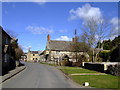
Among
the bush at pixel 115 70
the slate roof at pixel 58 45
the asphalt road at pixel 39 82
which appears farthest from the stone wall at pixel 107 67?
the slate roof at pixel 58 45

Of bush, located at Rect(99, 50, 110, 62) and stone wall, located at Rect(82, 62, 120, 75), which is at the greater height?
bush, located at Rect(99, 50, 110, 62)

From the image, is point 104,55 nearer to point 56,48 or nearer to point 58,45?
point 56,48

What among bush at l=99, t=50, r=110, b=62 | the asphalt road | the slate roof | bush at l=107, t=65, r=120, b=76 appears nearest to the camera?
the asphalt road

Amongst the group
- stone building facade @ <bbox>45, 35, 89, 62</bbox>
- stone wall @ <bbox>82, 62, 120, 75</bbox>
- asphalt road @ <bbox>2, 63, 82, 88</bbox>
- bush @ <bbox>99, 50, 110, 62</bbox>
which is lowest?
asphalt road @ <bbox>2, 63, 82, 88</bbox>

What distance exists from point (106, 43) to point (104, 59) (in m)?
23.1

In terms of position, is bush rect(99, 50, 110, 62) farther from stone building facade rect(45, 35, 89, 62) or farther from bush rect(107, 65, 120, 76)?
stone building facade rect(45, 35, 89, 62)

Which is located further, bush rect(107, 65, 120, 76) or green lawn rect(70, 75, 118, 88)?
bush rect(107, 65, 120, 76)

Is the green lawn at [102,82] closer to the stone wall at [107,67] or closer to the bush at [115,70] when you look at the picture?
the bush at [115,70]

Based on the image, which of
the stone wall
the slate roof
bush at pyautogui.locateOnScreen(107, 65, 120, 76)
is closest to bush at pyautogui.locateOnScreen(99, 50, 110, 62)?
the stone wall

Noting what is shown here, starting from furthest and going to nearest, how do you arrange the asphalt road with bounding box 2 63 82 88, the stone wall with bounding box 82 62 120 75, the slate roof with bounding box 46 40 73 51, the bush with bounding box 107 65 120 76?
the slate roof with bounding box 46 40 73 51
the stone wall with bounding box 82 62 120 75
the bush with bounding box 107 65 120 76
the asphalt road with bounding box 2 63 82 88

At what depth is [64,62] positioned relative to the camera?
55438 millimetres

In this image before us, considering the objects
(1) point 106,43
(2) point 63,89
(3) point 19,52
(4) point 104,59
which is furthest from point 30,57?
(2) point 63,89

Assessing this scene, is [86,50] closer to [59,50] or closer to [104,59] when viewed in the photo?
[104,59]

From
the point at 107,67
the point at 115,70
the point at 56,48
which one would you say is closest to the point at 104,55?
the point at 107,67
